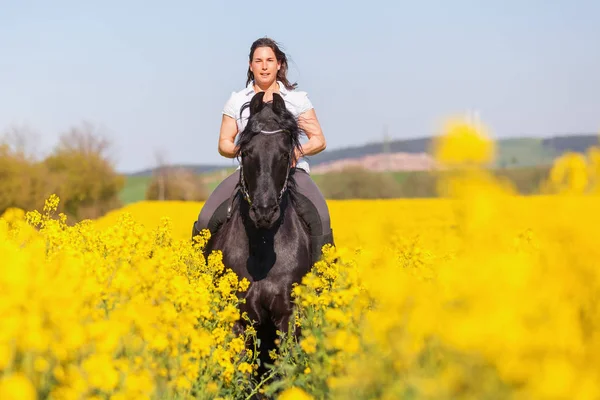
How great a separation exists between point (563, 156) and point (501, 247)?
0.87m

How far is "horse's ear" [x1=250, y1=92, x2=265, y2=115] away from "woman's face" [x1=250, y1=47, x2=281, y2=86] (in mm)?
746

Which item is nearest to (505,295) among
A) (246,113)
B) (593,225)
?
(593,225)

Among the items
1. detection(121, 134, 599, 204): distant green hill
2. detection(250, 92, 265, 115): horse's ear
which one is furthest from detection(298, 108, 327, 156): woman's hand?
detection(121, 134, 599, 204): distant green hill

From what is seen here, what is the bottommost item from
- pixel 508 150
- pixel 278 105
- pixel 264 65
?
pixel 508 150

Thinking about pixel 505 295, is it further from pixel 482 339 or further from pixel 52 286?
Answer: pixel 52 286

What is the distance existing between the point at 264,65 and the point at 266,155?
5.09 feet

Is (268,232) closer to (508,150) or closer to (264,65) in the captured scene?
(264,65)

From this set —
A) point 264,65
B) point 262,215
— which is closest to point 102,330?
point 262,215

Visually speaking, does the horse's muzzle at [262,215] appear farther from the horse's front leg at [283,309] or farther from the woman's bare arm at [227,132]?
the woman's bare arm at [227,132]

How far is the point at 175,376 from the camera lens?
4.39 metres

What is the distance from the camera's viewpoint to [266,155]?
664 centimetres

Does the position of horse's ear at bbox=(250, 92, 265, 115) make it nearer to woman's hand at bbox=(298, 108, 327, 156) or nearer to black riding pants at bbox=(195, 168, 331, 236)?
woman's hand at bbox=(298, 108, 327, 156)

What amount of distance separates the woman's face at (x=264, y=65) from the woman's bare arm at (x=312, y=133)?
486 mm

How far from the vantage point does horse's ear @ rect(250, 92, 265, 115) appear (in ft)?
23.5
